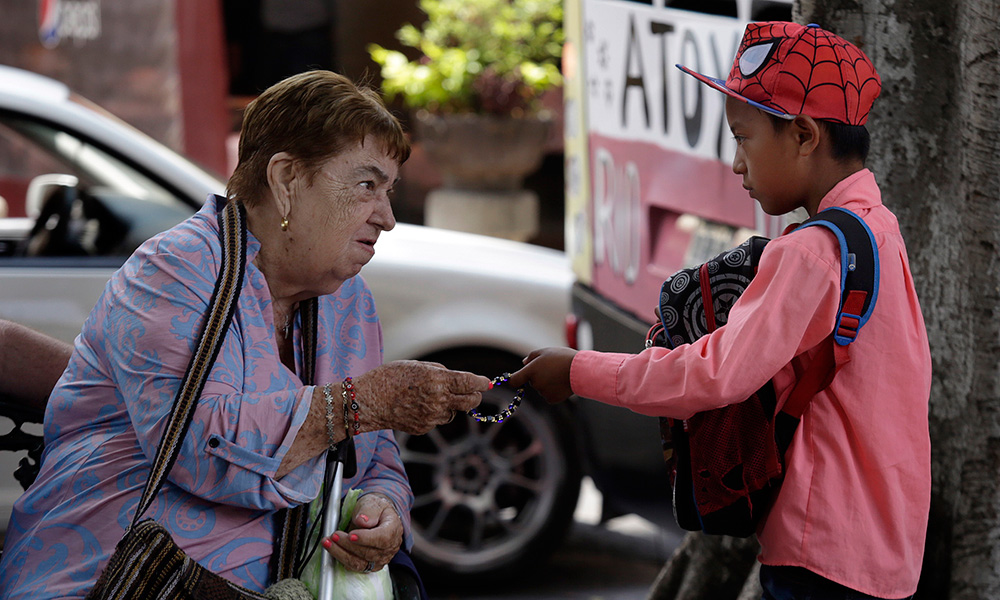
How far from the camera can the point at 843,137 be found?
1834 mm

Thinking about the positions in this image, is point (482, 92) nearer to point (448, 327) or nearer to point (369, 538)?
point (448, 327)

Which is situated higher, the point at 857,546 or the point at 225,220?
the point at 225,220

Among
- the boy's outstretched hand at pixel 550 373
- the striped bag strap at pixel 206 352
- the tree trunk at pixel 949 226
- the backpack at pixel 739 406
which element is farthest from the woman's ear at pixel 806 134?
the striped bag strap at pixel 206 352

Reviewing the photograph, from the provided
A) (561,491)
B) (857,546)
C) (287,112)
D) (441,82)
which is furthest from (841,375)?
(441,82)

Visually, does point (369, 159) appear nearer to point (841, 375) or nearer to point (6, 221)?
point (841, 375)

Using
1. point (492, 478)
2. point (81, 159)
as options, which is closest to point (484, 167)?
point (81, 159)

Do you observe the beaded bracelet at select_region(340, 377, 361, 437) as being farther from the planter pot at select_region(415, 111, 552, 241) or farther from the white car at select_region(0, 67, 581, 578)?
the planter pot at select_region(415, 111, 552, 241)

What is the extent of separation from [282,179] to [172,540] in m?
0.69

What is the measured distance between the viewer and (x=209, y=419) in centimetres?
187

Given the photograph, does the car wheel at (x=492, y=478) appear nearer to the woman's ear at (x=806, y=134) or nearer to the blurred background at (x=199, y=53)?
the woman's ear at (x=806, y=134)

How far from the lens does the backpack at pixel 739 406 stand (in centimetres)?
175

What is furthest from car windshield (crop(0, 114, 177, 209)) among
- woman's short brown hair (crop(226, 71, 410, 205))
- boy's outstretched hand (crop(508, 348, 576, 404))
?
boy's outstretched hand (crop(508, 348, 576, 404))

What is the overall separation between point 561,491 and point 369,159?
241 centimetres

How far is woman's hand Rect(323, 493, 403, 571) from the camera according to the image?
6.54 feet
